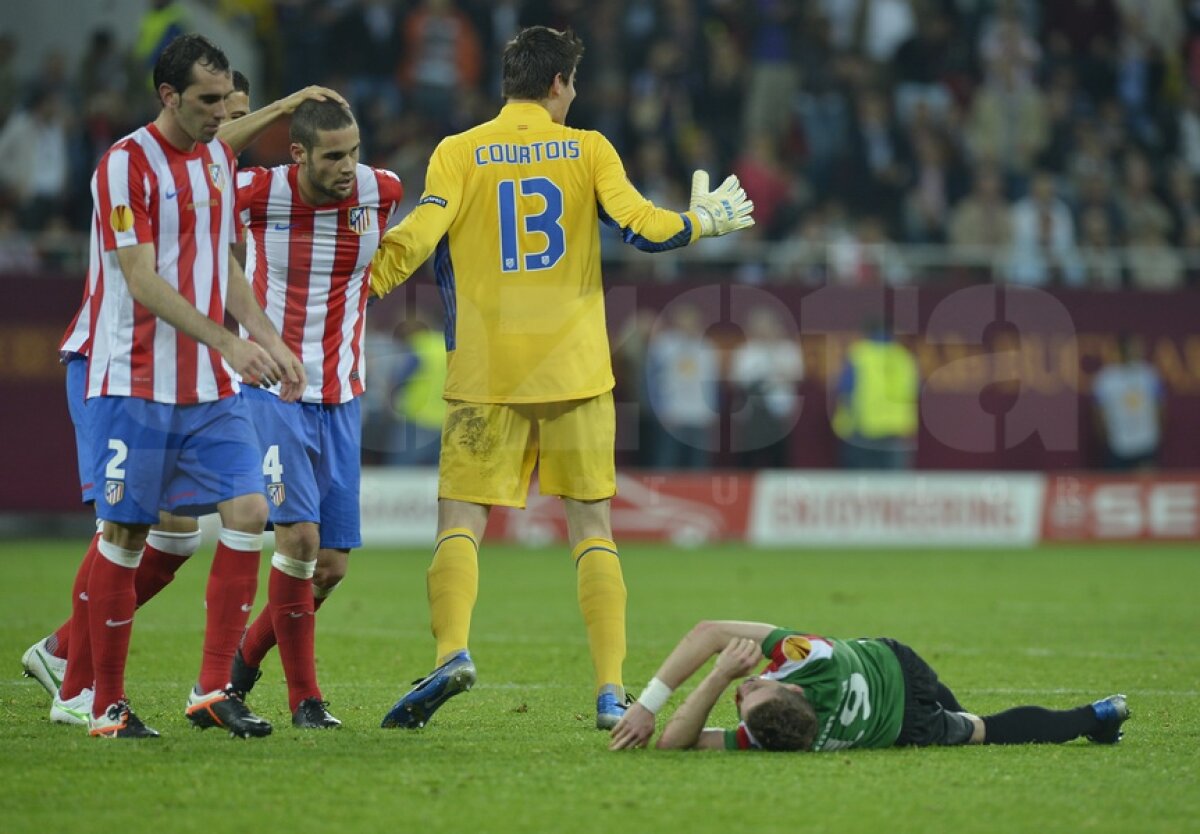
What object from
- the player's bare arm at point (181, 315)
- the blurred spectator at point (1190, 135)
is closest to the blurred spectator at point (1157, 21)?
the blurred spectator at point (1190, 135)

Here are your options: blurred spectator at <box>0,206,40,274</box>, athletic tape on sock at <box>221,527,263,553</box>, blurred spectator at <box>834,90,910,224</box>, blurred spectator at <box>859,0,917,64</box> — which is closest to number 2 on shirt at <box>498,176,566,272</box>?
athletic tape on sock at <box>221,527,263,553</box>

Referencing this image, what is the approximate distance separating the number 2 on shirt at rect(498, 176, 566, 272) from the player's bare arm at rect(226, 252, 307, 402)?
3.36ft

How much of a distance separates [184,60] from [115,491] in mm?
1482

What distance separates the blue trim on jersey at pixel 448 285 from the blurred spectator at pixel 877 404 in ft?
42.1

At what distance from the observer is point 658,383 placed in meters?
19.5

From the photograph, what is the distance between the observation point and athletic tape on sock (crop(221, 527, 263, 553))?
6324 mm

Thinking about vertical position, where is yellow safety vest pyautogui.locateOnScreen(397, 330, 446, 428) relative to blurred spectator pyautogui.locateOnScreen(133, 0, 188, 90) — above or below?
below

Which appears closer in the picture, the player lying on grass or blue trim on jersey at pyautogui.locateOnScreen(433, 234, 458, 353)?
the player lying on grass

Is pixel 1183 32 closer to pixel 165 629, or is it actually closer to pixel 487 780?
pixel 165 629

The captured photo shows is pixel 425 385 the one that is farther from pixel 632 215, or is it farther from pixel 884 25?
pixel 632 215

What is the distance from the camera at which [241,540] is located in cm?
634

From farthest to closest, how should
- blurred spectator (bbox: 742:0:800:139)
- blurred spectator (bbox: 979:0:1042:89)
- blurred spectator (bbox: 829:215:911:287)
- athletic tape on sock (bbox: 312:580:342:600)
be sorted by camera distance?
blurred spectator (bbox: 979:0:1042:89) → blurred spectator (bbox: 742:0:800:139) → blurred spectator (bbox: 829:215:911:287) → athletic tape on sock (bbox: 312:580:342:600)

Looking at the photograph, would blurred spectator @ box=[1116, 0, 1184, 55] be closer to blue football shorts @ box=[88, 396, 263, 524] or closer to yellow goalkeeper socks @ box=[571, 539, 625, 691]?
yellow goalkeeper socks @ box=[571, 539, 625, 691]

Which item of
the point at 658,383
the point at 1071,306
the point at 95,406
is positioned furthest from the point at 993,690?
the point at 1071,306
